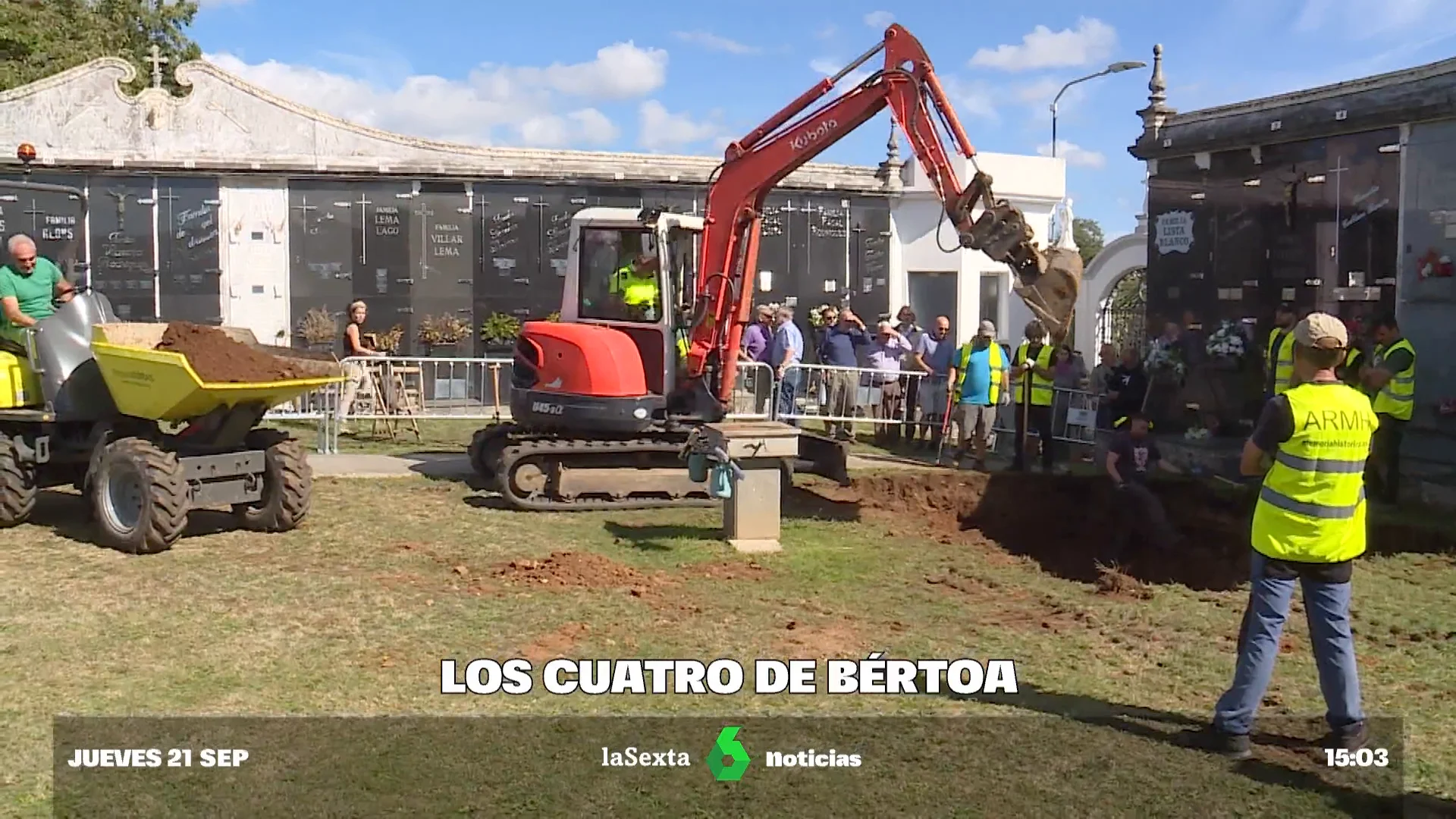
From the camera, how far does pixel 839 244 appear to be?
22.5 m

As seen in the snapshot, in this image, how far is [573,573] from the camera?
27.2 ft

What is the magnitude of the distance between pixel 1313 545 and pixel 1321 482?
26 centimetres

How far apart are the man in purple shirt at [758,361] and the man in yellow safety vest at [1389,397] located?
686 centimetres

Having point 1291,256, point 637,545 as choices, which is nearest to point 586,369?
point 637,545

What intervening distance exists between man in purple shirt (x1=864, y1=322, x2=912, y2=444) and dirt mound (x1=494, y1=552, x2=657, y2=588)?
728 cm

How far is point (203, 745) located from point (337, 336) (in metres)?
15.5

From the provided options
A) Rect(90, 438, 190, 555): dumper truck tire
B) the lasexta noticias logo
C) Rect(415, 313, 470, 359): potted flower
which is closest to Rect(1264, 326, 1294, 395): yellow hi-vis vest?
the lasexta noticias logo

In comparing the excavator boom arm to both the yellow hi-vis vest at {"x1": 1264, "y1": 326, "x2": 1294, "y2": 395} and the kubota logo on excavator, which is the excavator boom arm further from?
the yellow hi-vis vest at {"x1": 1264, "y1": 326, "x2": 1294, "y2": 395}

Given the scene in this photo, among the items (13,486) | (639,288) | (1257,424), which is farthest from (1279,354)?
(13,486)

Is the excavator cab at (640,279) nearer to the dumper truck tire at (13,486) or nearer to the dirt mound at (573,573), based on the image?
the dirt mound at (573,573)

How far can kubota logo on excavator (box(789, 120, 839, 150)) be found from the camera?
1080 centimetres

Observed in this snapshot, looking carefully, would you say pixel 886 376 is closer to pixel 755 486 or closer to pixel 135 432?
pixel 755 486

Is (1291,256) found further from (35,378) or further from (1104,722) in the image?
(35,378)

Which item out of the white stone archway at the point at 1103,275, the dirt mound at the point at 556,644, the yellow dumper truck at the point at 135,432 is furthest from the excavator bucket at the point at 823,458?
the white stone archway at the point at 1103,275
